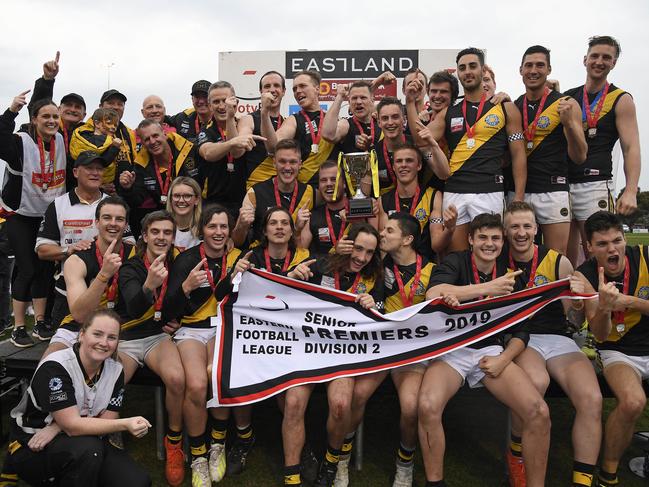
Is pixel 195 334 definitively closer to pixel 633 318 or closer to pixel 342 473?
pixel 342 473

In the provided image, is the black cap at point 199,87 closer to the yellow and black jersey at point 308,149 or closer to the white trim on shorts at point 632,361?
the yellow and black jersey at point 308,149

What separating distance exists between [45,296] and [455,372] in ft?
12.5

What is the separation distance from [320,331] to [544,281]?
66.2 inches

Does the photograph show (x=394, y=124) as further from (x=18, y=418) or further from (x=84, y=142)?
(x=18, y=418)

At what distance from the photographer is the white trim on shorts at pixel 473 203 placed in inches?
184

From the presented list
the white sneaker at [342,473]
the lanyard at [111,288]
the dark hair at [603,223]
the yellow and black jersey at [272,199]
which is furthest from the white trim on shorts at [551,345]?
the lanyard at [111,288]

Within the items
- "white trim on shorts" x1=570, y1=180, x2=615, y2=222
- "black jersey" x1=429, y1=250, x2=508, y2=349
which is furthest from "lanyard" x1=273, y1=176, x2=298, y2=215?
"white trim on shorts" x1=570, y1=180, x2=615, y2=222

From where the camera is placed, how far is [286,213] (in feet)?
14.2

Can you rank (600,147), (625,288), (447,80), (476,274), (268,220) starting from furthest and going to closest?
(447,80)
(600,147)
(268,220)
(476,274)
(625,288)

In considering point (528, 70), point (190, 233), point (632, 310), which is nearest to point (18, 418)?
point (190, 233)

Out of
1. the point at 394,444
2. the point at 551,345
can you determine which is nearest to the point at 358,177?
the point at 551,345

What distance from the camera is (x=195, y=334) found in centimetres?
419

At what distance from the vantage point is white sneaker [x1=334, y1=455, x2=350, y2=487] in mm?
3843

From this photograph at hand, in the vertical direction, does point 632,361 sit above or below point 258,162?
below
